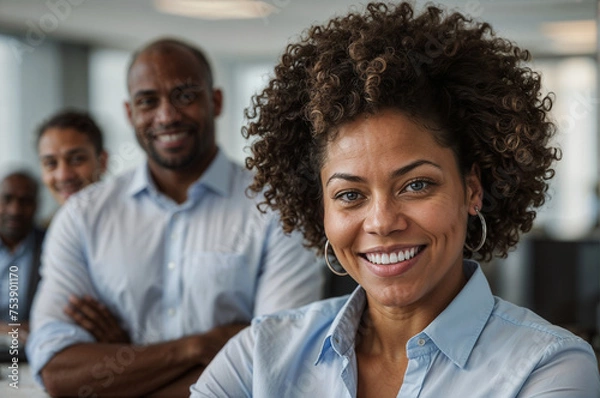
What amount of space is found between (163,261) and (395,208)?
1.13 meters

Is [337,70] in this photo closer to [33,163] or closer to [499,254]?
[499,254]

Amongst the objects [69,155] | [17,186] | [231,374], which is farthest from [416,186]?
[17,186]

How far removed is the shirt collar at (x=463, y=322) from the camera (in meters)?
Answer: 1.44

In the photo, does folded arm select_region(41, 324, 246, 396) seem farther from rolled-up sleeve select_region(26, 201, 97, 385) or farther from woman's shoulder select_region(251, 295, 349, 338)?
woman's shoulder select_region(251, 295, 349, 338)

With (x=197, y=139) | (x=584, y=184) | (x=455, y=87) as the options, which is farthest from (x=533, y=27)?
(x=455, y=87)

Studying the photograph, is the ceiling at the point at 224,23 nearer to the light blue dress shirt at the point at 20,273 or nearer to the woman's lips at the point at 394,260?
the light blue dress shirt at the point at 20,273

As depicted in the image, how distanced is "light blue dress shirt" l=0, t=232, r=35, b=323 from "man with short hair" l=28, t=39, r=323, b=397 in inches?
35.6

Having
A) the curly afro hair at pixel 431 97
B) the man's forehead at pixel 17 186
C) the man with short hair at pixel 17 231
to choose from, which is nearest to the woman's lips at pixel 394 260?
the curly afro hair at pixel 431 97

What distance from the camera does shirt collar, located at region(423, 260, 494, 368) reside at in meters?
1.44

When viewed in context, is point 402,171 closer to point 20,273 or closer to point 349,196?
point 349,196

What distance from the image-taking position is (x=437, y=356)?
1.46 metres

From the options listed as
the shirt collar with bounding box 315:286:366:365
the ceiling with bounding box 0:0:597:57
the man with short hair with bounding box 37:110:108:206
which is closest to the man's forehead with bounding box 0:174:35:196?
the man with short hair with bounding box 37:110:108:206

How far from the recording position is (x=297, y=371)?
5.17 feet

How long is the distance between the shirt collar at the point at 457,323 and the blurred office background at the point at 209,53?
18.9 ft
